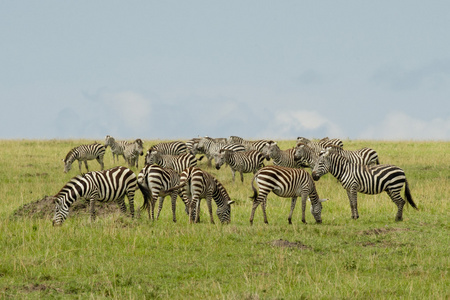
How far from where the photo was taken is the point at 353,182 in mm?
16031

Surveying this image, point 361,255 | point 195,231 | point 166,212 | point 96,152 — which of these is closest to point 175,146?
point 96,152

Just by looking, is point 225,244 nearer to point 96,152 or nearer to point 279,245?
point 279,245

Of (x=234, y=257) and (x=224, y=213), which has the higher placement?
(x=224, y=213)

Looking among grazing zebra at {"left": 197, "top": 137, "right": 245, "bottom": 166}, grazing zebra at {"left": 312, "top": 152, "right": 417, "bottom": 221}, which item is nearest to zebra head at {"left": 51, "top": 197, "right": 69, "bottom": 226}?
grazing zebra at {"left": 312, "top": 152, "right": 417, "bottom": 221}

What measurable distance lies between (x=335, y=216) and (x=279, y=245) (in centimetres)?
546

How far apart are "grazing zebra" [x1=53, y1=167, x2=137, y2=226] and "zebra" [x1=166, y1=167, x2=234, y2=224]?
1.62 m

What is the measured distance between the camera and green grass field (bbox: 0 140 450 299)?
27.9 feet

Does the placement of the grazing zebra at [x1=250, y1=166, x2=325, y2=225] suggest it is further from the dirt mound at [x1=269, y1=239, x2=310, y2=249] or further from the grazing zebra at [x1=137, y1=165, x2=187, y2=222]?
the grazing zebra at [x1=137, y1=165, x2=187, y2=222]

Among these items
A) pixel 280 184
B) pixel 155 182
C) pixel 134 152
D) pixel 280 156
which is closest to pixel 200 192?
pixel 155 182

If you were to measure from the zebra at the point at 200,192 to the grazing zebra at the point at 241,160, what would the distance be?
950 cm

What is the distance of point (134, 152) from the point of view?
98.7 ft

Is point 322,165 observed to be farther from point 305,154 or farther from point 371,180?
point 305,154

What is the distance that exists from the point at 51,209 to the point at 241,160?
10795 mm

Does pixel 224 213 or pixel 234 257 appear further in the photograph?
pixel 224 213
